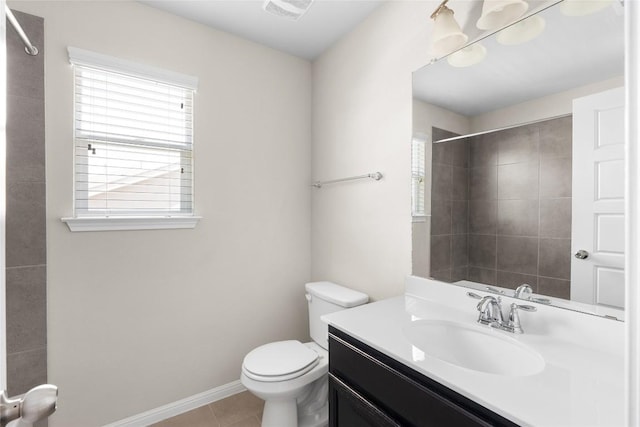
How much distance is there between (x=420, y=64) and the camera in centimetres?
156

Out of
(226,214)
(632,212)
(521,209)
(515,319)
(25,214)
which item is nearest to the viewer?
(632,212)

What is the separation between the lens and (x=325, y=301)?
1924mm

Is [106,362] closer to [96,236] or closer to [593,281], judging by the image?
[96,236]

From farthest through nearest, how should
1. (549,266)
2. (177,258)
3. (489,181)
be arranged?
(177,258), (489,181), (549,266)

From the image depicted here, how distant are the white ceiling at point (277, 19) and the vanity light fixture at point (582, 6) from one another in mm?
975

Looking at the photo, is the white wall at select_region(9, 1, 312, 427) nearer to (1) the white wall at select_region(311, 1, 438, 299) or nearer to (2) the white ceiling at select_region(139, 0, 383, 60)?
(2) the white ceiling at select_region(139, 0, 383, 60)

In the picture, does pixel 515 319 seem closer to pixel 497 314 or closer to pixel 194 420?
pixel 497 314

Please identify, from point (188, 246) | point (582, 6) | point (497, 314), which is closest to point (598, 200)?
point (497, 314)

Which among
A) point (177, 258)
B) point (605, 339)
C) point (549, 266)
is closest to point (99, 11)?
point (177, 258)

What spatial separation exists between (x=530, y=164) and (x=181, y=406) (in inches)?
89.4

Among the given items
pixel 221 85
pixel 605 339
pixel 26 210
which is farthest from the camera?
pixel 221 85

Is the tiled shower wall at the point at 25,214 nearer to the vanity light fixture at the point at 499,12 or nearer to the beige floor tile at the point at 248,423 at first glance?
the beige floor tile at the point at 248,423

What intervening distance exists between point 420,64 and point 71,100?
181 cm

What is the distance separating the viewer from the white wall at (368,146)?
164 centimetres
